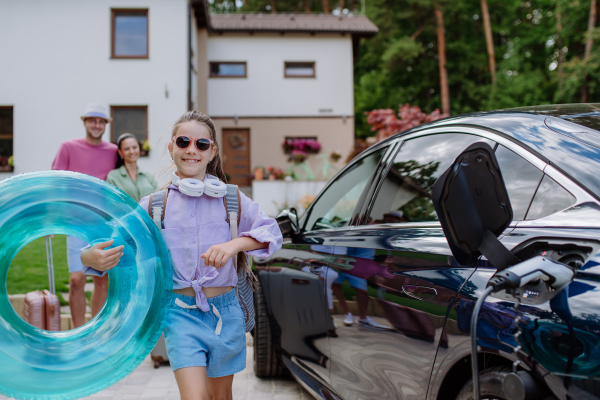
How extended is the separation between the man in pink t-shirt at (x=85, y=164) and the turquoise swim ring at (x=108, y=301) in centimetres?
269

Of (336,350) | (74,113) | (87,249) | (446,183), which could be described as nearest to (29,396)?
(87,249)

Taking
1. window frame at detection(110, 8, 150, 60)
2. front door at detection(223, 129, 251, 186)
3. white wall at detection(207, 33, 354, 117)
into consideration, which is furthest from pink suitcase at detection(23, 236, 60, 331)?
white wall at detection(207, 33, 354, 117)

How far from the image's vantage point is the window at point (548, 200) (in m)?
1.57

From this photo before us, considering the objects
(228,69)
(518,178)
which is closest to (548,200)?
(518,178)

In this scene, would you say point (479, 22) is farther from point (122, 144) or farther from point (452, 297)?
point (452, 297)

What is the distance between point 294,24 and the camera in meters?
21.5

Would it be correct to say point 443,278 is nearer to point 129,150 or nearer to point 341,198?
point 341,198

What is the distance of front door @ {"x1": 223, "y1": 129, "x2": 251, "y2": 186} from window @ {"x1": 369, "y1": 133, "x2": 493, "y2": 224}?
61.2 feet

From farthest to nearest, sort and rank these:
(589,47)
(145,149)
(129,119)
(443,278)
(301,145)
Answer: (589,47) → (301,145) → (129,119) → (145,149) → (443,278)

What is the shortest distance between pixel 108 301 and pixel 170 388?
2.20 meters

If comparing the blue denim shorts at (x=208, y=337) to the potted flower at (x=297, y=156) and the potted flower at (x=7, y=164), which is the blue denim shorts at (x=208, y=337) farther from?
the potted flower at (x=297, y=156)

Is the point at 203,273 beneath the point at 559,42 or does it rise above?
beneath

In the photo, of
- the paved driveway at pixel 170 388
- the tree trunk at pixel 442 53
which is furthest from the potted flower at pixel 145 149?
the tree trunk at pixel 442 53

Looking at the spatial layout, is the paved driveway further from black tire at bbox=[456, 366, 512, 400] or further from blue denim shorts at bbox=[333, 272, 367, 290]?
black tire at bbox=[456, 366, 512, 400]
